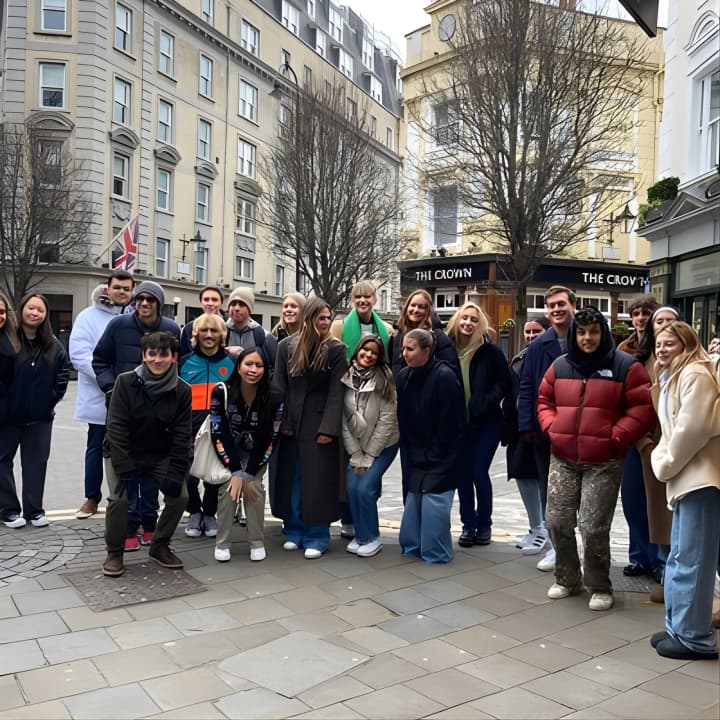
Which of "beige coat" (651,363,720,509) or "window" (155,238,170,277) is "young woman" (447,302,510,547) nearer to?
"beige coat" (651,363,720,509)

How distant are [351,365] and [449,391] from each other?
85cm

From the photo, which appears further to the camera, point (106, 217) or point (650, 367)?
point (106, 217)

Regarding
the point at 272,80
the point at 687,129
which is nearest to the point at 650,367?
the point at 687,129

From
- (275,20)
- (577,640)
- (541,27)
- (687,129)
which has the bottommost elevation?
(577,640)

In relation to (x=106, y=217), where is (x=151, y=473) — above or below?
below

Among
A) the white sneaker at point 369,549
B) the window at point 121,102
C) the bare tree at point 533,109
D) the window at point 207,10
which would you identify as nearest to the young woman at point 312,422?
the white sneaker at point 369,549

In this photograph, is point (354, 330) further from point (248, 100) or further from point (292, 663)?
point (248, 100)

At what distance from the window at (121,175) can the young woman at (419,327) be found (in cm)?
3071

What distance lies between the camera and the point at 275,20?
44.2 meters

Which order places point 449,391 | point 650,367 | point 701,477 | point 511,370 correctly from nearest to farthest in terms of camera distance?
point 701,477 < point 650,367 < point 449,391 < point 511,370

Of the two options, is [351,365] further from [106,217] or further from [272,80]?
[272,80]

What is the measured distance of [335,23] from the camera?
5219 centimetres

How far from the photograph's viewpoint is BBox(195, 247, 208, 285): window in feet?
127

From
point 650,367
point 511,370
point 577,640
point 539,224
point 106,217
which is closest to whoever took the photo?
point 577,640
